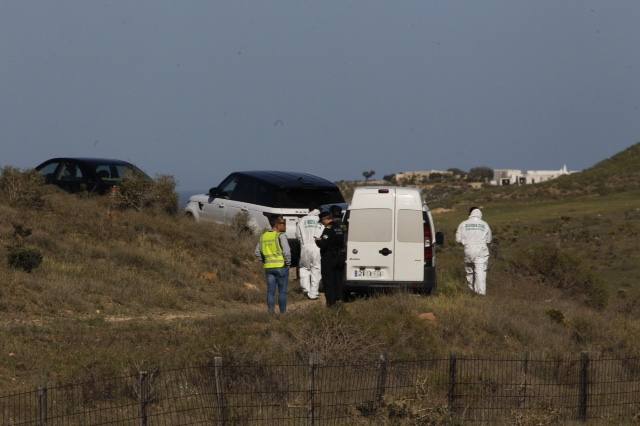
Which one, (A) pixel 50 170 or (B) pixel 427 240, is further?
(A) pixel 50 170

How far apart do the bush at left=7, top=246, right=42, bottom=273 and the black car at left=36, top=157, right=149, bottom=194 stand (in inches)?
309

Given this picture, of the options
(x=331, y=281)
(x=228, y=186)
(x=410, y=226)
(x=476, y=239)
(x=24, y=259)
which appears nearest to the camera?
(x=331, y=281)

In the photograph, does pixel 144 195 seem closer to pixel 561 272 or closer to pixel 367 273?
pixel 367 273

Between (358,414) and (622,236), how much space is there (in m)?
48.3

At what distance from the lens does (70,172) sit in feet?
97.0

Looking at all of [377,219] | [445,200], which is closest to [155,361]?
[377,219]

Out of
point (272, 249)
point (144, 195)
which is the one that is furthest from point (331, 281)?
point (144, 195)

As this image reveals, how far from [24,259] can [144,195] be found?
312 inches

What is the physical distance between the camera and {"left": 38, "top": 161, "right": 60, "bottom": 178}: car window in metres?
29.8

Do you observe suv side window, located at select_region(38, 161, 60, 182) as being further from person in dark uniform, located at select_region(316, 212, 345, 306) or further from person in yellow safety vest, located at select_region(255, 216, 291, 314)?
person in yellow safety vest, located at select_region(255, 216, 291, 314)

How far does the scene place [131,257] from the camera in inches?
928

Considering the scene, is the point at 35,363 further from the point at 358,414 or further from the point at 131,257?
the point at 131,257

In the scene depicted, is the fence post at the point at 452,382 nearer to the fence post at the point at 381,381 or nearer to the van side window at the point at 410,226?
the fence post at the point at 381,381

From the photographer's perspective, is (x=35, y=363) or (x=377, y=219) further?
(x=377, y=219)
